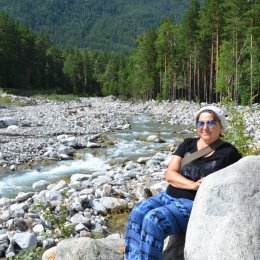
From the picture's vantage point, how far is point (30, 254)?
5664mm

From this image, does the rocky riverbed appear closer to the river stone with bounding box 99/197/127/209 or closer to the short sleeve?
the river stone with bounding box 99/197/127/209

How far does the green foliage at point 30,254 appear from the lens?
562 centimetres

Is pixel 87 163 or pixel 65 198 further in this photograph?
pixel 87 163

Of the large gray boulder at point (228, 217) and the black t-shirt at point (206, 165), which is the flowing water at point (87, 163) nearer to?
the black t-shirt at point (206, 165)

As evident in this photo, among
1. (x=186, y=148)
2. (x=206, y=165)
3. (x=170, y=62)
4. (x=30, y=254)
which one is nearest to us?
(x=206, y=165)

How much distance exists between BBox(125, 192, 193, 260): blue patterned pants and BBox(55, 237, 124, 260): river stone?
1.69 ft

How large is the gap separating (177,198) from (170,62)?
49.7 meters

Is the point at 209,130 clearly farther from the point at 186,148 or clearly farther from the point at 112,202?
the point at 112,202

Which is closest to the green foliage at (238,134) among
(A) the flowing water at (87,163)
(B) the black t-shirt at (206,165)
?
(B) the black t-shirt at (206,165)

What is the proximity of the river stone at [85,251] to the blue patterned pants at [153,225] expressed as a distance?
0.52 metres

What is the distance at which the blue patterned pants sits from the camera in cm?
413

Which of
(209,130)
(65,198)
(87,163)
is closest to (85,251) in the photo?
(209,130)

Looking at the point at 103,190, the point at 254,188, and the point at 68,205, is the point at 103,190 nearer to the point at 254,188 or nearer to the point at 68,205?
the point at 68,205

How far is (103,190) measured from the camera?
9.09 m
